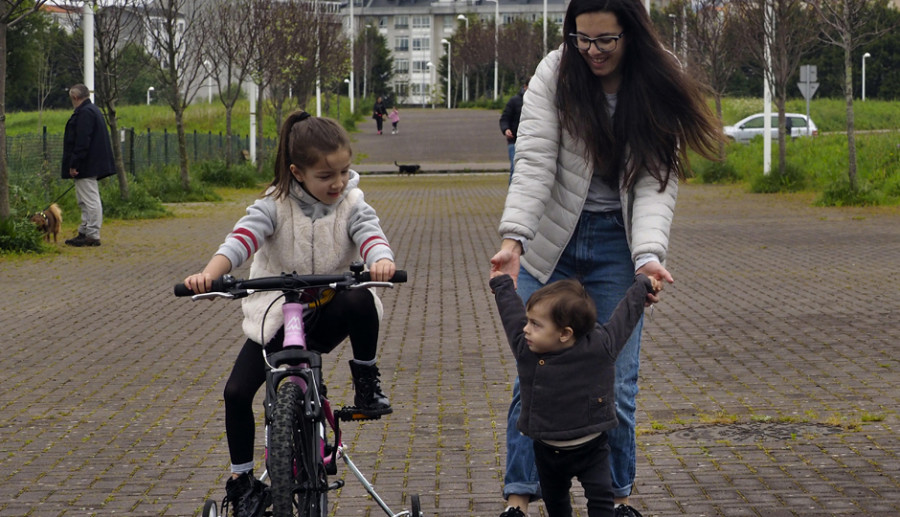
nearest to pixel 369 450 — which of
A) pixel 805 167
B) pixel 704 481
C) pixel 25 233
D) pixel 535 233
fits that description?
pixel 704 481

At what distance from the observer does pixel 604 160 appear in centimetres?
420

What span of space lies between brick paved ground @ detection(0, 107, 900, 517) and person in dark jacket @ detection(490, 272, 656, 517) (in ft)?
3.56

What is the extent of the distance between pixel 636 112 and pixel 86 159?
45.0ft

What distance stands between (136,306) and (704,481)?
7.03 m

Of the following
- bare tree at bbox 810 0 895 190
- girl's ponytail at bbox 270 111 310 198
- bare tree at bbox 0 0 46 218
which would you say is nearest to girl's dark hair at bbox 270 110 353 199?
girl's ponytail at bbox 270 111 310 198

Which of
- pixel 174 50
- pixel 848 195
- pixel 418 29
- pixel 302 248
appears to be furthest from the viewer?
pixel 418 29

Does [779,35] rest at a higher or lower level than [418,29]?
lower

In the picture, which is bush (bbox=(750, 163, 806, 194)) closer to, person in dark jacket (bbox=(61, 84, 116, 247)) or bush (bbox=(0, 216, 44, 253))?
person in dark jacket (bbox=(61, 84, 116, 247))

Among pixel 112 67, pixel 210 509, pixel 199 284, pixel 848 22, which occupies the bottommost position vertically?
pixel 210 509

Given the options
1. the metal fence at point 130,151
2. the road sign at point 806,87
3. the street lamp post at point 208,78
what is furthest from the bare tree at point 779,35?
the metal fence at point 130,151

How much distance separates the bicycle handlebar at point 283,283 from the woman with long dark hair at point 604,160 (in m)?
0.52

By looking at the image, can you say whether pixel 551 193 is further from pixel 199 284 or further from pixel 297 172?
pixel 199 284

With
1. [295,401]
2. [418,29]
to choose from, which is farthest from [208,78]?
[418,29]

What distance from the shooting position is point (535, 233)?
4.25 metres
